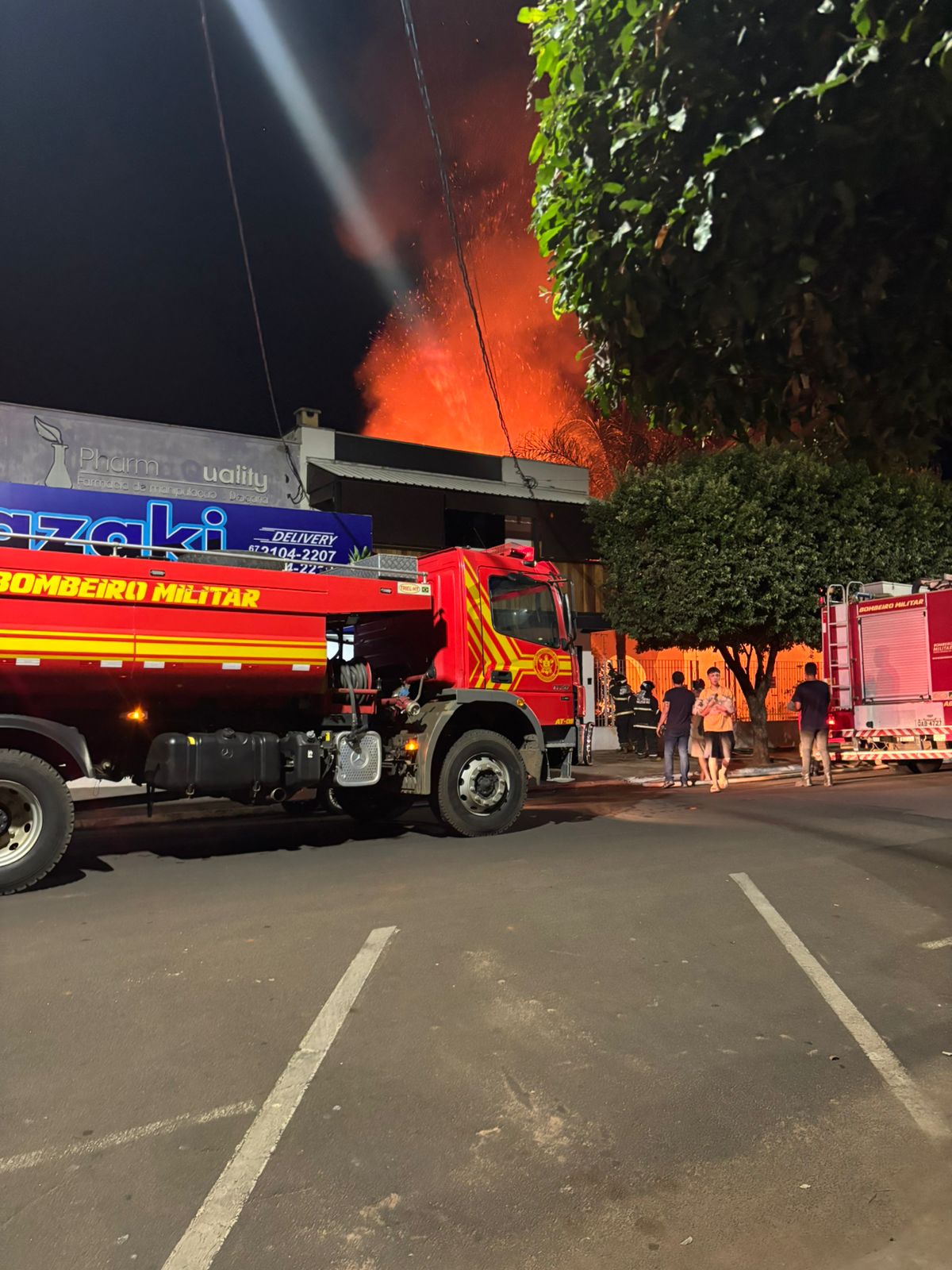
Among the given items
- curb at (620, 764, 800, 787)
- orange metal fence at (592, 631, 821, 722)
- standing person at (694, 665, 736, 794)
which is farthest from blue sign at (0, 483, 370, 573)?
orange metal fence at (592, 631, 821, 722)

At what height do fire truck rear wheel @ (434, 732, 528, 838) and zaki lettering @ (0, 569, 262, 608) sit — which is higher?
zaki lettering @ (0, 569, 262, 608)

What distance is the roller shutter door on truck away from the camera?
16453mm

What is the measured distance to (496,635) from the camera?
10648 mm

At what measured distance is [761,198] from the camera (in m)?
4.00

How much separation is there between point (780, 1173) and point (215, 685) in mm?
6754

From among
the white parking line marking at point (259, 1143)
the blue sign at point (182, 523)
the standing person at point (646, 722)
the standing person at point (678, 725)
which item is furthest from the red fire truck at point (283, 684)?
the standing person at point (646, 722)

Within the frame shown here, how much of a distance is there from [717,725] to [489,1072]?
11.3 meters

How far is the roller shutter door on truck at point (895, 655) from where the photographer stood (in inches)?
648

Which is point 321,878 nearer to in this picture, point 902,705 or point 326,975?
point 326,975

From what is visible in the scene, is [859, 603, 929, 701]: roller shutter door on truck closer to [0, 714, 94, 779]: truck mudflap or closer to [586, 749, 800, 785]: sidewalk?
[586, 749, 800, 785]: sidewalk

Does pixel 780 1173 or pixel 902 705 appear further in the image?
pixel 902 705

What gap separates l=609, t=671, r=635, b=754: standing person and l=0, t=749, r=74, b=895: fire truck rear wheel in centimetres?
1629

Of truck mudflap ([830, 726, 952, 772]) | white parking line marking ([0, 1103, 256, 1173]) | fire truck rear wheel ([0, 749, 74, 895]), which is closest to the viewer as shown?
white parking line marking ([0, 1103, 256, 1173])

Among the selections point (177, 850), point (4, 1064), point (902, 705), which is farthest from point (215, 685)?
point (902, 705)
